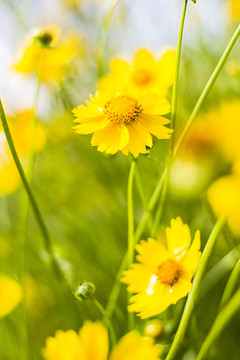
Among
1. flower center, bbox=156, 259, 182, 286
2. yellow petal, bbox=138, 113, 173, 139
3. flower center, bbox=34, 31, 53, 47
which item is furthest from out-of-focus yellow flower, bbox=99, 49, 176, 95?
flower center, bbox=156, 259, 182, 286

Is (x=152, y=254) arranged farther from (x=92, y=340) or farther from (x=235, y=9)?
(x=235, y=9)

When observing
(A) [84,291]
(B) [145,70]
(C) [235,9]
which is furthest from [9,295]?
(C) [235,9]

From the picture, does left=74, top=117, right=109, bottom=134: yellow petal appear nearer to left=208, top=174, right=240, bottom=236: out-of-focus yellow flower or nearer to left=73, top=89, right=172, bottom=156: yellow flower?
left=73, top=89, right=172, bottom=156: yellow flower

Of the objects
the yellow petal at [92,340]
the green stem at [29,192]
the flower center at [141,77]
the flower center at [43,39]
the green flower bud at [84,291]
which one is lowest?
the yellow petal at [92,340]

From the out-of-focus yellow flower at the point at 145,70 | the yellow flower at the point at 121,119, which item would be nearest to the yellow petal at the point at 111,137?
the yellow flower at the point at 121,119

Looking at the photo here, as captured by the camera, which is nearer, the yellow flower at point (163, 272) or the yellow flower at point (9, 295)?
the yellow flower at point (163, 272)

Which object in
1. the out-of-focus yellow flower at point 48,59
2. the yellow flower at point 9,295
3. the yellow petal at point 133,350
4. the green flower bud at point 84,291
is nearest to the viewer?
the yellow petal at point 133,350

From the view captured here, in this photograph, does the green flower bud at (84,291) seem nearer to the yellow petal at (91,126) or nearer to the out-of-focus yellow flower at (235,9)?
the yellow petal at (91,126)

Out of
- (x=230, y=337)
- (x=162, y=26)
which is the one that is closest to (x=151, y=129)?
(x=230, y=337)
